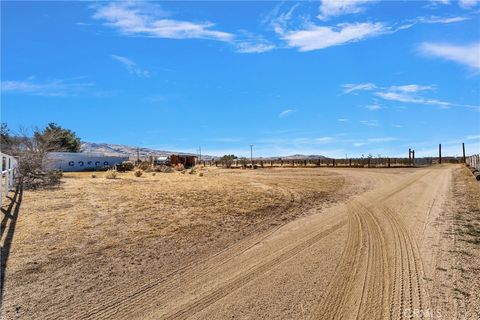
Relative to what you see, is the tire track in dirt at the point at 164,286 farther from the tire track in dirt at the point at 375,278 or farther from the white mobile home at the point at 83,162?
the white mobile home at the point at 83,162

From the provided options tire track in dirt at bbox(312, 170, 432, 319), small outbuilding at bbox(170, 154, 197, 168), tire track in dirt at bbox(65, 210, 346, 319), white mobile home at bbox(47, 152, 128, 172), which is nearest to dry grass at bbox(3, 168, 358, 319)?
tire track in dirt at bbox(65, 210, 346, 319)

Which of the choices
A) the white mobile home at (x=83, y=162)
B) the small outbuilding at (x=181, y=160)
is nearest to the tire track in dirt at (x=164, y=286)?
the white mobile home at (x=83, y=162)

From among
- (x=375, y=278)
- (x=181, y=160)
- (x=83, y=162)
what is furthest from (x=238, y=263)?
(x=181, y=160)

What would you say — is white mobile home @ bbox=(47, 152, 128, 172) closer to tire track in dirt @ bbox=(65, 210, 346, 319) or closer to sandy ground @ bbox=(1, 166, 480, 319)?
sandy ground @ bbox=(1, 166, 480, 319)

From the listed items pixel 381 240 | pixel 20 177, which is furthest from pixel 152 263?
pixel 20 177

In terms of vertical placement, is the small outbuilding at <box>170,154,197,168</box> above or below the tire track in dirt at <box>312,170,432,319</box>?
above

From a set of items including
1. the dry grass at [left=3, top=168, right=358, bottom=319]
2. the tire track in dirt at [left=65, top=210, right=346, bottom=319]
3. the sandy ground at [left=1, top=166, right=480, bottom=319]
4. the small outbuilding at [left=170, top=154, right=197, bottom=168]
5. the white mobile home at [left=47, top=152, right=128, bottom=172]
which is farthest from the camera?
the small outbuilding at [left=170, top=154, right=197, bottom=168]

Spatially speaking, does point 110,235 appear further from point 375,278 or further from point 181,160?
point 181,160

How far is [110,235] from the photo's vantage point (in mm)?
9523

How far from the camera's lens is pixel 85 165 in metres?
59.5

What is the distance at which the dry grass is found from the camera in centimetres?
610

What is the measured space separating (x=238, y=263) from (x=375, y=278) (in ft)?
7.81

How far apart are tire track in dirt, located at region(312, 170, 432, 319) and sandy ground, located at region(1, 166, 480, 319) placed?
0.08 feet

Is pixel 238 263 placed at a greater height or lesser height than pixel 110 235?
lesser
